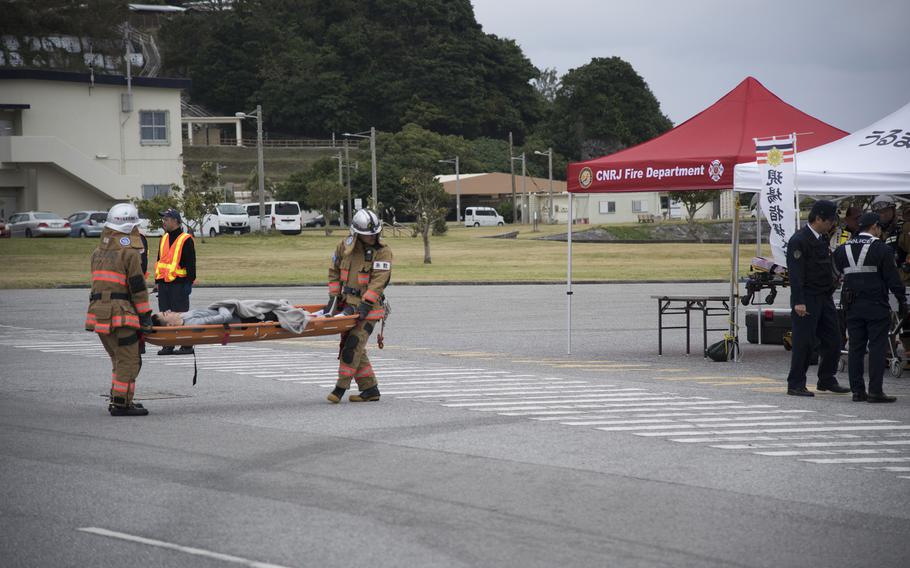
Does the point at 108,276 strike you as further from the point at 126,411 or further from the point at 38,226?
the point at 38,226

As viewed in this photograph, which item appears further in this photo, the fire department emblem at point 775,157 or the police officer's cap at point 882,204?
the police officer's cap at point 882,204

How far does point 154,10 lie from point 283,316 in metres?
123

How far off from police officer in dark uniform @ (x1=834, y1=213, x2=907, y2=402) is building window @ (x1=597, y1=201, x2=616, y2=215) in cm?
8469

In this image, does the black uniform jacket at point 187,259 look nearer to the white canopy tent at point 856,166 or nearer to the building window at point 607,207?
the white canopy tent at point 856,166

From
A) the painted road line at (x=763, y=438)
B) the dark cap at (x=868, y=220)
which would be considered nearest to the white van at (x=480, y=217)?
the dark cap at (x=868, y=220)

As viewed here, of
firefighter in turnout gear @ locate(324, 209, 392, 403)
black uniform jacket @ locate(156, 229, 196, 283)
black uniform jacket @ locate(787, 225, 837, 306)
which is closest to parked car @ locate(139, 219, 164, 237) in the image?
black uniform jacket @ locate(156, 229, 196, 283)

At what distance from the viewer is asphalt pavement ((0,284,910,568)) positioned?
6406 millimetres

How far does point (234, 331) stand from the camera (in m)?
10.9

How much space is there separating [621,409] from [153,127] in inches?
2274

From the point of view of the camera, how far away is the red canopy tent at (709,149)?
49.9 ft

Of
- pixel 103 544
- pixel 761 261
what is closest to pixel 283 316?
pixel 103 544

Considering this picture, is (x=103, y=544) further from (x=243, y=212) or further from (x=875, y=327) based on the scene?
(x=243, y=212)

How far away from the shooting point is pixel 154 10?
125625 millimetres

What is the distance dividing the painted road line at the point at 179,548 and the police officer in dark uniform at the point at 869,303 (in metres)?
7.83
